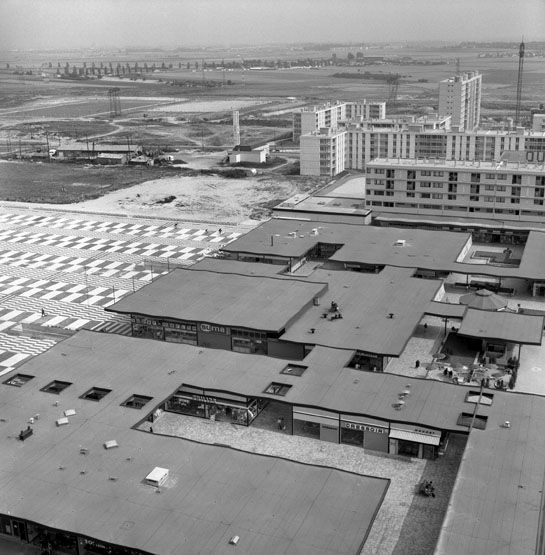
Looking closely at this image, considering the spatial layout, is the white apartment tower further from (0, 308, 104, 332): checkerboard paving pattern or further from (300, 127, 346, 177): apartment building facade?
(0, 308, 104, 332): checkerboard paving pattern

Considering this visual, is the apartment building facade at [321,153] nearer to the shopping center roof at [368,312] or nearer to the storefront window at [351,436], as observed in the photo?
Answer: the shopping center roof at [368,312]

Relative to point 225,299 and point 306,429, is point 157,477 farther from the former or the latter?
point 225,299

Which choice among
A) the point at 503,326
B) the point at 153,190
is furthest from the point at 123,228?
the point at 503,326

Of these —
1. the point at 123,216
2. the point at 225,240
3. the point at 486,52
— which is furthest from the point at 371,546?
the point at 486,52

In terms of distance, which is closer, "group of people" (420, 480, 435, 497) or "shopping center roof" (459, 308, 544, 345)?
"group of people" (420, 480, 435, 497)

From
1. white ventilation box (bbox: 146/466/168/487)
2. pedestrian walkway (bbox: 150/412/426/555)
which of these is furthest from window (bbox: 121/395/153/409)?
white ventilation box (bbox: 146/466/168/487)

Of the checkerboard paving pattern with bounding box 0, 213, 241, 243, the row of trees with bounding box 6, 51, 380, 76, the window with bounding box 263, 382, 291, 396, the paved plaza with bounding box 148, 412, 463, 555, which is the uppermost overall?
the row of trees with bounding box 6, 51, 380, 76
